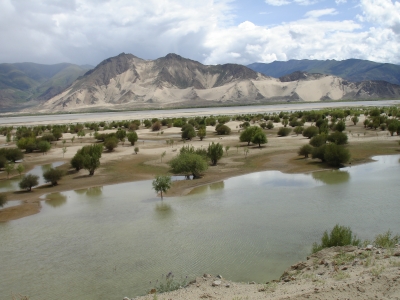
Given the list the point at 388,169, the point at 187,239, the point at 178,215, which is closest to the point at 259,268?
the point at 187,239

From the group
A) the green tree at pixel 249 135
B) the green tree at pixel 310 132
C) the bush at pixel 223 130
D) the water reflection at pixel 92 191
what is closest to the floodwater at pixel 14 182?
the water reflection at pixel 92 191

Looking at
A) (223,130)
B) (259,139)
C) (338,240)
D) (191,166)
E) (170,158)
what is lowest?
(338,240)

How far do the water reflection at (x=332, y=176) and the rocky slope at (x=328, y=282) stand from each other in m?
13.8

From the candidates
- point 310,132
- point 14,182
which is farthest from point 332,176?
point 14,182

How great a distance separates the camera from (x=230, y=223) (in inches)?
668

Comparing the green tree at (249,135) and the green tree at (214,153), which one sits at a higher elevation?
the green tree at (249,135)

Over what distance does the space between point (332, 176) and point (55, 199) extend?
713 inches

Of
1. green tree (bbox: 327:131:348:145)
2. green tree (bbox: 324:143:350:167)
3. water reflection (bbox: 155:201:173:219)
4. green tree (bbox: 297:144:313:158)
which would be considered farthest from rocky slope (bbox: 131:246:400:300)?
green tree (bbox: 327:131:348:145)

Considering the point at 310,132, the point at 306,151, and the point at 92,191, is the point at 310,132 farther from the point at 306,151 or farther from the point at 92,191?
the point at 92,191

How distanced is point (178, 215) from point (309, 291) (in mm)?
10862

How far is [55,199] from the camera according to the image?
2366cm

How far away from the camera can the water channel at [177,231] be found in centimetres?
1227

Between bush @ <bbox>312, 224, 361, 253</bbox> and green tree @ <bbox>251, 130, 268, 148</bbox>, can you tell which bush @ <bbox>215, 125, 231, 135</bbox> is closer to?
green tree @ <bbox>251, 130, 268, 148</bbox>

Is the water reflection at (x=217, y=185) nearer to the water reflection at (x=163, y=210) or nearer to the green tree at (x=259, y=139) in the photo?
the water reflection at (x=163, y=210)
